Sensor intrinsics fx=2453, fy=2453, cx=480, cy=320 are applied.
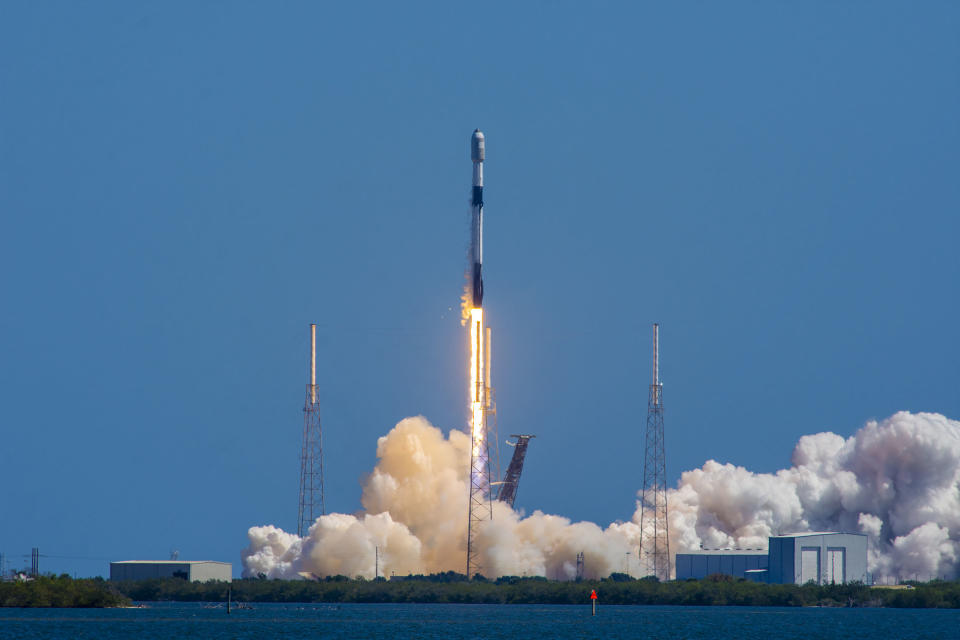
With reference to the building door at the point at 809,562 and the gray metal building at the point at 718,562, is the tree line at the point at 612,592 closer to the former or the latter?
the building door at the point at 809,562

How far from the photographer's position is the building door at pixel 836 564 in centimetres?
13462

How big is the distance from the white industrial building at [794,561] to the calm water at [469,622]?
2.08m

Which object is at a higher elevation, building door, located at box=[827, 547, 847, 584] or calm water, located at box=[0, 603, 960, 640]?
building door, located at box=[827, 547, 847, 584]

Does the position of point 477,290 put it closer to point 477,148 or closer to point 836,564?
point 477,148

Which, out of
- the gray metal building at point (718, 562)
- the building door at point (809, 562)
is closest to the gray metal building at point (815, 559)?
the building door at point (809, 562)

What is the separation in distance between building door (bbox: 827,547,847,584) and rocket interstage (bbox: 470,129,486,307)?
25.0 metres

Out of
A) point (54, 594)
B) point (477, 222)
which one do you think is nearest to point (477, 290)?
point (477, 222)

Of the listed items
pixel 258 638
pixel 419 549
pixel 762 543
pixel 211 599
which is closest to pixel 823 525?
pixel 762 543

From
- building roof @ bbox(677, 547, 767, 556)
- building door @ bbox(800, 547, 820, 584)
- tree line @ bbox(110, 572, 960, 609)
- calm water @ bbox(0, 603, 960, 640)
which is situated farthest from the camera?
building roof @ bbox(677, 547, 767, 556)

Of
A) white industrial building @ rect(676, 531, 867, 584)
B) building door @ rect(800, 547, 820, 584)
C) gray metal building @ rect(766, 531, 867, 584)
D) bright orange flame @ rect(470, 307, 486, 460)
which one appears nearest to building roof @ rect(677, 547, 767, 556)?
white industrial building @ rect(676, 531, 867, 584)

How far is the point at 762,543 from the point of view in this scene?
474 feet

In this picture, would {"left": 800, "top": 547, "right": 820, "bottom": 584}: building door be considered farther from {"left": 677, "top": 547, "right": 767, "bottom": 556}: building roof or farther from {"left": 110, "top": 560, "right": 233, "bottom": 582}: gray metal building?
{"left": 110, "top": 560, "right": 233, "bottom": 582}: gray metal building

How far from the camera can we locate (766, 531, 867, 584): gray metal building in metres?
134

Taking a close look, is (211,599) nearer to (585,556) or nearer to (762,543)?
(585,556)
